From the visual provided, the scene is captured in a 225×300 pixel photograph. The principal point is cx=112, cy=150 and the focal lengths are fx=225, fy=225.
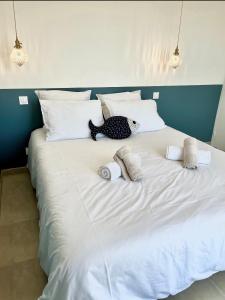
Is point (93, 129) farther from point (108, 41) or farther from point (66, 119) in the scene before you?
point (108, 41)

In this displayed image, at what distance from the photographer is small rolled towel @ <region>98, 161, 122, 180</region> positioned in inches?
58.0

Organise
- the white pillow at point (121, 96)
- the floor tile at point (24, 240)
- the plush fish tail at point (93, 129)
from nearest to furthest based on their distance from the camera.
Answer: the floor tile at point (24, 240), the plush fish tail at point (93, 129), the white pillow at point (121, 96)

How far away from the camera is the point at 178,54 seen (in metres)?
2.79

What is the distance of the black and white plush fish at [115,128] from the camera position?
2.24 meters

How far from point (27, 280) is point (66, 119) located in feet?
4.49

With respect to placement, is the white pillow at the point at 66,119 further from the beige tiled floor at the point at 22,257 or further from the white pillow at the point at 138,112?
the beige tiled floor at the point at 22,257

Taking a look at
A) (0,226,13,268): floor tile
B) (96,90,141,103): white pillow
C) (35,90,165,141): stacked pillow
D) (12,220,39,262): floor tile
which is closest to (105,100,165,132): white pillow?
(35,90,165,141): stacked pillow

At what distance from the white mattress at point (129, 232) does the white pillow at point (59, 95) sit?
1057 mm

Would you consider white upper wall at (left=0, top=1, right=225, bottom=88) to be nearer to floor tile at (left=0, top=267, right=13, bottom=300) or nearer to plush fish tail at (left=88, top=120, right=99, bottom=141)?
plush fish tail at (left=88, top=120, right=99, bottom=141)

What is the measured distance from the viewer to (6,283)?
1.41 metres

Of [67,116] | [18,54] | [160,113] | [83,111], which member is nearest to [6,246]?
[67,116]

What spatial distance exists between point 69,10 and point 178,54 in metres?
1.37

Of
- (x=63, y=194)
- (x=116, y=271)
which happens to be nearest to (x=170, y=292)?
(x=116, y=271)

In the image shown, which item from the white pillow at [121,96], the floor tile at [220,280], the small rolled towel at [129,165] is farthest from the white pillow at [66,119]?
the floor tile at [220,280]
